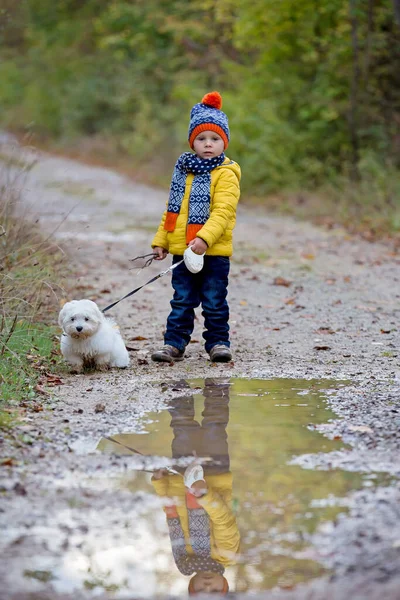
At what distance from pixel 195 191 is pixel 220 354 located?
4.05 feet

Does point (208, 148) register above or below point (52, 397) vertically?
above

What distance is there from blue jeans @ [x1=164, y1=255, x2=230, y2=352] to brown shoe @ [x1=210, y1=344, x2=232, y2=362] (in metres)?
0.09

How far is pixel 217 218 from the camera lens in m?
6.80

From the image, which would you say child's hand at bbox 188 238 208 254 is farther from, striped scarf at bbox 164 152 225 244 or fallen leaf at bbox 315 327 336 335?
fallen leaf at bbox 315 327 336 335

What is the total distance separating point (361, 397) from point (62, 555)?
2.81 m

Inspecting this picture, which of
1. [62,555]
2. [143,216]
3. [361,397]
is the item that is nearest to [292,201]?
[143,216]

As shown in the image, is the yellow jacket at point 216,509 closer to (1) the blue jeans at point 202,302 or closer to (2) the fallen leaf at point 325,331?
(1) the blue jeans at point 202,302

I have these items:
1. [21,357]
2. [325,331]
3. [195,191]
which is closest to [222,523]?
[21,357]

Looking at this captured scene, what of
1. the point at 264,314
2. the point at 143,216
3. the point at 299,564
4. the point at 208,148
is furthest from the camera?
the point at 143,216

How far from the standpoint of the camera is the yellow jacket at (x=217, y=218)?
680 centimetres

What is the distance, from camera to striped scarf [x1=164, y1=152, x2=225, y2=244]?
690 centimetres

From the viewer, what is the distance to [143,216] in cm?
1848

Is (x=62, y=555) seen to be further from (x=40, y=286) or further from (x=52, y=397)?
(x=40, y=286)

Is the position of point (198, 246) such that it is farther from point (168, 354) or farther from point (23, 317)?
point (23, 317)
